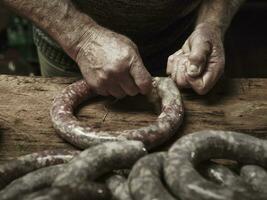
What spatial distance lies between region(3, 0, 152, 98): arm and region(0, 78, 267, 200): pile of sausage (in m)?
0.23

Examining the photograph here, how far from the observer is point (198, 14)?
1.91 meters

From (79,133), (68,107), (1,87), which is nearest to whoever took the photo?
(79,133)

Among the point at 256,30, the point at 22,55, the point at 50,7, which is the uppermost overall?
the point at 50,7

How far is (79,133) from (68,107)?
0.17 metres

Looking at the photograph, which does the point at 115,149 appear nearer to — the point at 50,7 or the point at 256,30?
the point at 50,7

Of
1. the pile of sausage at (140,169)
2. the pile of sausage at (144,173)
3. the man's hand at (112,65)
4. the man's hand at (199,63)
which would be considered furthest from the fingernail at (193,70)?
the pile of sausage at (144,173)

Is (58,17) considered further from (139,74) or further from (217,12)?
(217,12)

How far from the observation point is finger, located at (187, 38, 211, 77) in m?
1.58

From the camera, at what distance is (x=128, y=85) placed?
1538mm

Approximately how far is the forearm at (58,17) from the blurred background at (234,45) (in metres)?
1.38

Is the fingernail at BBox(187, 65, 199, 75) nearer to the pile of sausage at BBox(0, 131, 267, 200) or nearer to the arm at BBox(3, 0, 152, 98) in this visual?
the arm at BBox(3, 0, 152, 98)

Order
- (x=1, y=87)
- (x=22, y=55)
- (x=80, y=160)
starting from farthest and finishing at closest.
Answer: (x=22, y=55)
(x=1, y=87)
(x=80, y=160)

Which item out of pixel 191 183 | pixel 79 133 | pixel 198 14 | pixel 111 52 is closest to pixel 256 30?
pixel 198 14

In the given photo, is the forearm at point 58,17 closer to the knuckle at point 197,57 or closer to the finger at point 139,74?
the finger at point 139,74
